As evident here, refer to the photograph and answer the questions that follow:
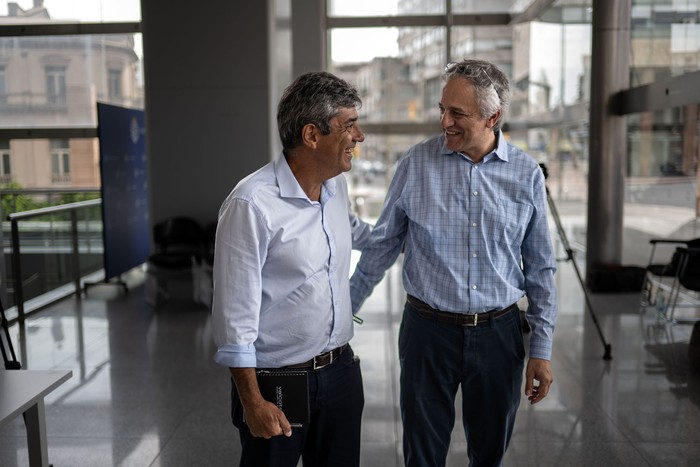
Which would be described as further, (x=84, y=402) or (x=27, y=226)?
(x=27, y=226)

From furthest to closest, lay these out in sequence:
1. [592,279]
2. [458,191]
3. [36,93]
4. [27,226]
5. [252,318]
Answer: [36,93] → [592,279] → [27,226] → [458,191] → [252,318]

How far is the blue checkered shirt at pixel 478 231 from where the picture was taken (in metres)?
2.24

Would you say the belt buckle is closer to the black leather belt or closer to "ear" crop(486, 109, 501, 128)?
the black leather belt

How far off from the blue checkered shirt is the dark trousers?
0.09 m

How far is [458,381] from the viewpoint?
2369 millimetres

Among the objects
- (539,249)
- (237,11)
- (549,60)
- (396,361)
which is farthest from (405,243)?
(549,60)

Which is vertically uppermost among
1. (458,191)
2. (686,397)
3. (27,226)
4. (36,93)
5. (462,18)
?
(462,18)

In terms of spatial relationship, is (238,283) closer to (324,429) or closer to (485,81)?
(324,429)

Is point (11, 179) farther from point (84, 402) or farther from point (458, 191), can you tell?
point (458, 191)

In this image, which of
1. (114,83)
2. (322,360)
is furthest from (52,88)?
(322,360)

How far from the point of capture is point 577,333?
5879 millimetres

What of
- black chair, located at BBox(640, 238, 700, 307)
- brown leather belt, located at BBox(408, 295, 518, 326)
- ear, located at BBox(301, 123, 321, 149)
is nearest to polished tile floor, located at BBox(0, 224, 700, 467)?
black chair, located at BBox(640, 238, 700, 307)

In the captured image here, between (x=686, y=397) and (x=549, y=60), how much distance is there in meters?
6.55

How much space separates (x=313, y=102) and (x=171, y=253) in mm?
5779
